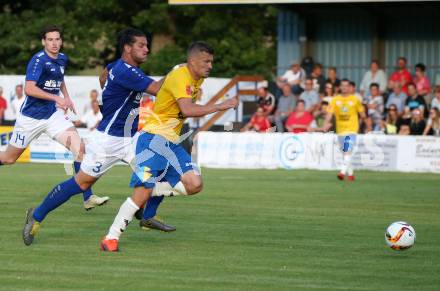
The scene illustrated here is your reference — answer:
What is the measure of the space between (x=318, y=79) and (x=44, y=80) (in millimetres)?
16218

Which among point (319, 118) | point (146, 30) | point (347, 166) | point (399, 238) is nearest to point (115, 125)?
point (399, 238)

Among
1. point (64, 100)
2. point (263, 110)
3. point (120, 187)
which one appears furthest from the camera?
point (263, 110)

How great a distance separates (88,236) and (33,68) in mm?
2781

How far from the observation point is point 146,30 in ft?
124

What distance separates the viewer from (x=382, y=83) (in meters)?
28.5

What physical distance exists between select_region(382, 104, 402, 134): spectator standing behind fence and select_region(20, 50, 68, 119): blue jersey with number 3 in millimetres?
13709

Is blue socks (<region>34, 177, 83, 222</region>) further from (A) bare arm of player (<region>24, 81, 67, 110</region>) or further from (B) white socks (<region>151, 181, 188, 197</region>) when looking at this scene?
(A) bare arm of player (<region>24, 81, 67, 110</region>)

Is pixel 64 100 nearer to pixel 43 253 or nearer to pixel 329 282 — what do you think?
pixel 43 253

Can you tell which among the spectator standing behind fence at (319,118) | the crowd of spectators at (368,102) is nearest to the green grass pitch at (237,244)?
the crowd of spectators at (368,102)

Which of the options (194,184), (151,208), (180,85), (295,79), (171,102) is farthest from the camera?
(295,79)

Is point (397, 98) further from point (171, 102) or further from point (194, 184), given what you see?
point (171, 102)

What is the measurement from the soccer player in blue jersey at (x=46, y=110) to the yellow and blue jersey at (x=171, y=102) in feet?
8.64

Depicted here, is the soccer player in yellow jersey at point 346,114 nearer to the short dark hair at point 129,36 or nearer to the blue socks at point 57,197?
the short dark hair at point 129,36

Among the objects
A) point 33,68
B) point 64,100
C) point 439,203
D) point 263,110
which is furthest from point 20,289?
point 263,110
